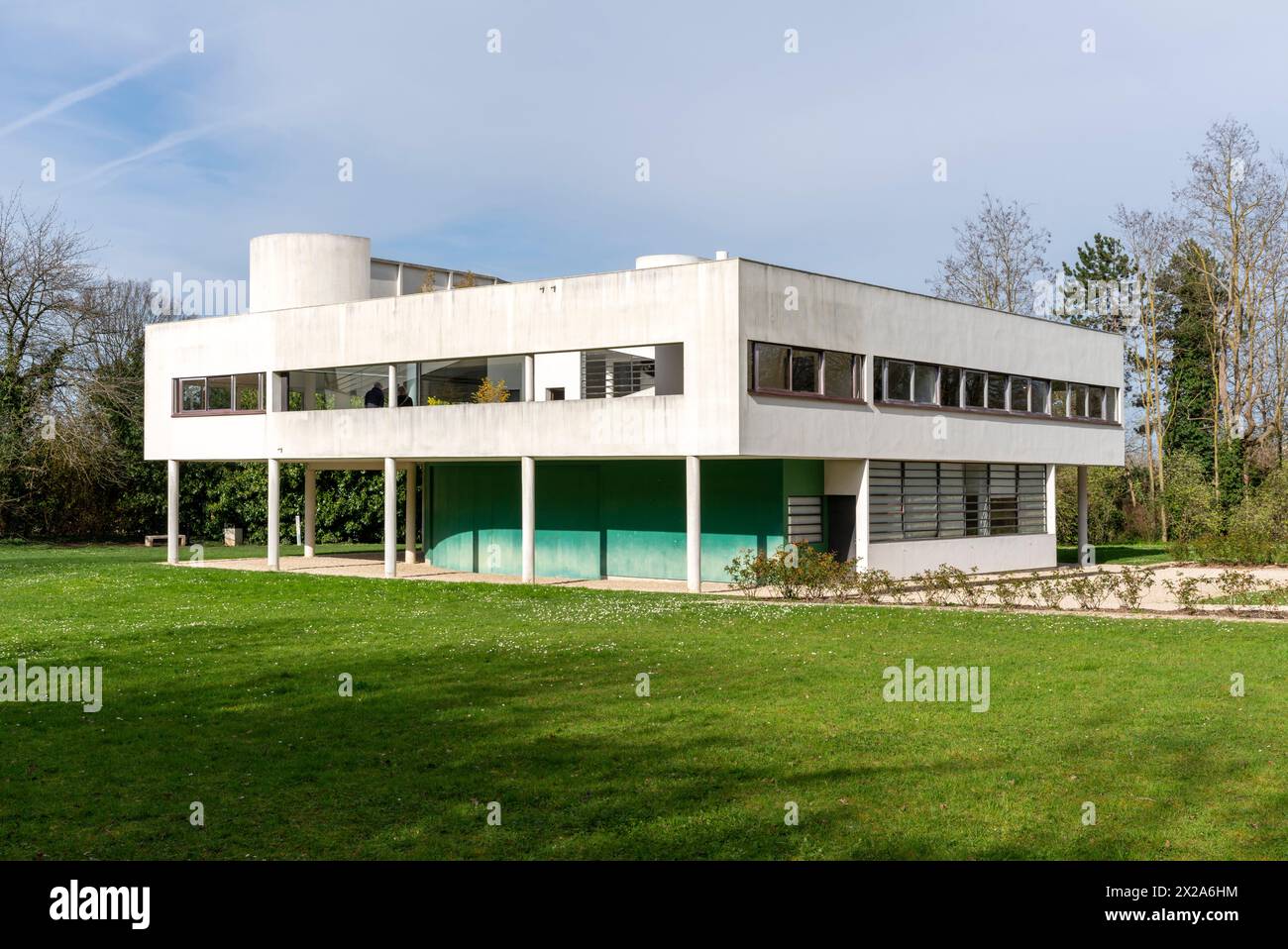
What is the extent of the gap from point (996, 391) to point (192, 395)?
23289 mm

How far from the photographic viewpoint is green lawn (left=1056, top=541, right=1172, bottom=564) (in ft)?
129

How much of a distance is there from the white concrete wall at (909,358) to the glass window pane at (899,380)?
301 mm

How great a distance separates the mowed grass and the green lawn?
20.5 m

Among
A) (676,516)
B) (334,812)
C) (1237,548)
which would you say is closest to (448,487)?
(676,516)

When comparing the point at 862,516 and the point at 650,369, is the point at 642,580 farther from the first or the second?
the point at 862,516

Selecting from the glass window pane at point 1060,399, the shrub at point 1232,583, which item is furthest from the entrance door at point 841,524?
the glass window pane at point 1060,399

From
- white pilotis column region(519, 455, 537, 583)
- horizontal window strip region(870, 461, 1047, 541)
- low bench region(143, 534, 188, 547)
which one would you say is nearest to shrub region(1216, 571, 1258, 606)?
horizontal window strip region(870, 461, 1047, 541)

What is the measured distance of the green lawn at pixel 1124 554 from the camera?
3925 cm

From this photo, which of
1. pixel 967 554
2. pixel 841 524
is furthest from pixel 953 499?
pixel 841 524

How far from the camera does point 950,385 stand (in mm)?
31109

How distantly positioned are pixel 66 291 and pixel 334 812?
45282mm

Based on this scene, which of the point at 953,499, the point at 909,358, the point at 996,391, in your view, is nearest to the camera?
the point at 909,358

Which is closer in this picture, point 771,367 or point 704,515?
point 771,367
